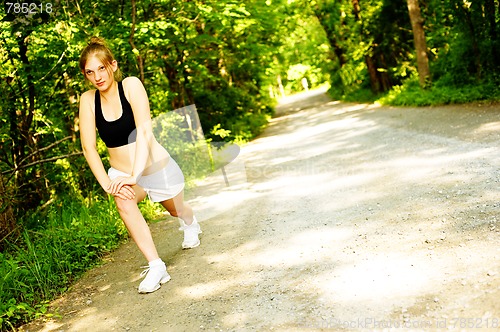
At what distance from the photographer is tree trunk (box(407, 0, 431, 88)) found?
14.4 metres

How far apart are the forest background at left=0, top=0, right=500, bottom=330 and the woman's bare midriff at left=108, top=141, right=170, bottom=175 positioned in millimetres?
1310

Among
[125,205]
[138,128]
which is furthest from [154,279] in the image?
[138,128]

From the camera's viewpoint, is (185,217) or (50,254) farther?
(185,217)

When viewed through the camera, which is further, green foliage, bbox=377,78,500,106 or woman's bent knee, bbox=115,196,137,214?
green foliage, bbox=377,78,500,106

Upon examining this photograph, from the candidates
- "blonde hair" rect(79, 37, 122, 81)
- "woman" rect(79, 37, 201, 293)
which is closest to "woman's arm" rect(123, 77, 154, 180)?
"woman" rect(79, 37, 201, 293)

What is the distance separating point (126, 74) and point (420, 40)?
10.4 meters

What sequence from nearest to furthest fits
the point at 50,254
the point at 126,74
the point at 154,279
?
the point at 154,279, the point at 50,254, the point at 126,74

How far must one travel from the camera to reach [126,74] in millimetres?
8258

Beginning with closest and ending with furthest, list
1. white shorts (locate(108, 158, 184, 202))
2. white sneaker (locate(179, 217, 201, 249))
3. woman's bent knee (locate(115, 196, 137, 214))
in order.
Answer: woman's bent knee (locate(115, 196, 137, 214))
white shorts (locate(108, 158, 184, 202))
white sneaker (locate(179, 217, 201, 249))

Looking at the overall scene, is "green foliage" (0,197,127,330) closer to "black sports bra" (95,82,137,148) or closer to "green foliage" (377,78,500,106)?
"black sports bra" (95,82,137,148)

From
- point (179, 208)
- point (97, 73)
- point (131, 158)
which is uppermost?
point (97, 73)

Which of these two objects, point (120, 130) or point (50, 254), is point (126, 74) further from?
point (120, 130)

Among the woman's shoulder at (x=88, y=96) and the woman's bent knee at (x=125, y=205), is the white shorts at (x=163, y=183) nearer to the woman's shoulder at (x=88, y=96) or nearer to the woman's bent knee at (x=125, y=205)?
the woman's bent knee at (x=125, y=205)

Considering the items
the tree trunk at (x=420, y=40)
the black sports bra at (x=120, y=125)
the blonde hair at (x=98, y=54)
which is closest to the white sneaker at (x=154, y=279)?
the black sports bra at (x=120, y=125)
